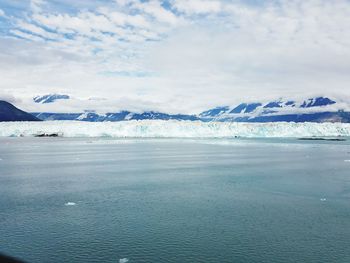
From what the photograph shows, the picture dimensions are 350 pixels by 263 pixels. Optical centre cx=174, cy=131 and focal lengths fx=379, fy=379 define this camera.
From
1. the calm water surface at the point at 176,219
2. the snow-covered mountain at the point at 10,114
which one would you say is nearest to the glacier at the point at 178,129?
the calm water surface at the point at 176,219

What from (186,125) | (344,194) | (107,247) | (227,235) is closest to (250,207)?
(227,235)

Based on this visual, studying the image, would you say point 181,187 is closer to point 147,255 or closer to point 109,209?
point 109,209

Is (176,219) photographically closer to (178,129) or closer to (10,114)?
(178,129)

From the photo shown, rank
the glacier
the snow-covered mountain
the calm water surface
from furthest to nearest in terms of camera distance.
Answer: the snow-covered mountain → the glacier → the calm water surface

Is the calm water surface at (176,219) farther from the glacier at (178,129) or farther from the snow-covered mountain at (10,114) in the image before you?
the snow-covered mountain at (10,114)

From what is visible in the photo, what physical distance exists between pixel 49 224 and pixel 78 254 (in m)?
2.72

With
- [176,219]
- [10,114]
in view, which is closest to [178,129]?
Answer: [176,219]

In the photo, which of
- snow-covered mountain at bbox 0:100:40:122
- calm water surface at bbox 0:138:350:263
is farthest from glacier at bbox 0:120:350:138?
snow-covered mountain at bbox 0:100:40:122

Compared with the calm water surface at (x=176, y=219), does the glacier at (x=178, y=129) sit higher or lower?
higher

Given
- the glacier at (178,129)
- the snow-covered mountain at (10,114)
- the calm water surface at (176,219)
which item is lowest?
the calm water surface at (176,219)

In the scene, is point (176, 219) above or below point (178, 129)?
below

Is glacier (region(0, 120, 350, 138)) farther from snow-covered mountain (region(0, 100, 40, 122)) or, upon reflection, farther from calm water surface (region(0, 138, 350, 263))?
snow-covered mountain (region(0, 100, 40, 122))

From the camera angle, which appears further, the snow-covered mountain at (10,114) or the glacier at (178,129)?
the snow-covered mountain at (10,114)

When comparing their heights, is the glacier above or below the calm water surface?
above
